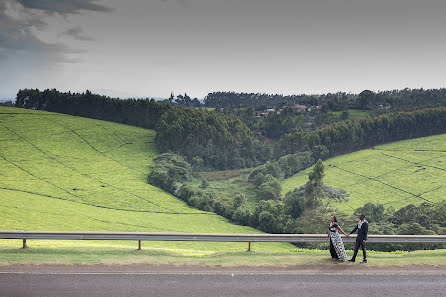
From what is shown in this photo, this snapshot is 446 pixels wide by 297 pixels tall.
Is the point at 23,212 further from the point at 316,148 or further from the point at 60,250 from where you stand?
the point at 316,148

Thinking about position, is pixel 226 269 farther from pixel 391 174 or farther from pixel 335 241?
pixel 391 174

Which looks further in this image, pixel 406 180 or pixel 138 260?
pixel 406 180

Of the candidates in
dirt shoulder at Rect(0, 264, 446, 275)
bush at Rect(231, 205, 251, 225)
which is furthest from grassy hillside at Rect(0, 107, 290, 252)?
dirt shoulder at Rect(0, 264, 446, 275)

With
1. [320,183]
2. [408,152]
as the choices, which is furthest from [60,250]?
[408,152]

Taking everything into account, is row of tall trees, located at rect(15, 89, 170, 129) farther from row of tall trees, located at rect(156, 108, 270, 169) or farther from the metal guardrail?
the metal guardrail

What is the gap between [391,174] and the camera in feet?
286

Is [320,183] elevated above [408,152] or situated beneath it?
situated beneath

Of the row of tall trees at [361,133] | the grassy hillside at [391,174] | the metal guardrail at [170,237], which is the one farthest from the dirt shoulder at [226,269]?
the row of tall trees at [361,133]

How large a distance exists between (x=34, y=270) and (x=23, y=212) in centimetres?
3432

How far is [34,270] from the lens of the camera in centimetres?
1448

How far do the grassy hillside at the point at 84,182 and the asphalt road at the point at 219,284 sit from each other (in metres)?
17.4

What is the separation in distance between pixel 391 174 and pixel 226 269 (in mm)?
81911

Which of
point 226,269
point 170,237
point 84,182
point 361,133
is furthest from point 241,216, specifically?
point 361,133

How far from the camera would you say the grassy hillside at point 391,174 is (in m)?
74.0
